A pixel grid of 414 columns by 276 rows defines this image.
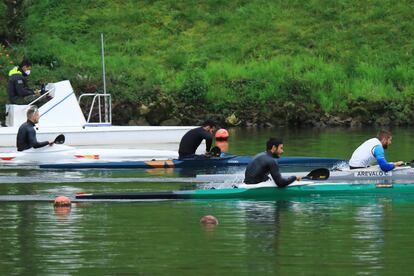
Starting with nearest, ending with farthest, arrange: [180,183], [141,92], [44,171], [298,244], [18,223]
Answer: [298,244] → [18,223] → [180,183] → [44,171] → [141,92]

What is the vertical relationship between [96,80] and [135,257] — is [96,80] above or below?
above

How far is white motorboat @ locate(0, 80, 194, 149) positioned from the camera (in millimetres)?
38406

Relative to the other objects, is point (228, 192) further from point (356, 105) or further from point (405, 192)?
point (356, 105)

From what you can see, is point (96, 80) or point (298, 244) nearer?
point (298, 244)

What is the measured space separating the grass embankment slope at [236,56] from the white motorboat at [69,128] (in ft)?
30.6

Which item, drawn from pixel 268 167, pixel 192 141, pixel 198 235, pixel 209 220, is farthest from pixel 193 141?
A: pixel 198 235

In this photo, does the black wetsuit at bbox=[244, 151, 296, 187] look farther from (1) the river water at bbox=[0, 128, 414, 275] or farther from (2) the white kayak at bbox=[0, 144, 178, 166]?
(2) the white kayak at bbox=[0, 144, 178, 166]

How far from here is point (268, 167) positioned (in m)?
24.8

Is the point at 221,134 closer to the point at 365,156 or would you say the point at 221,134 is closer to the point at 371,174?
the point at 365,156

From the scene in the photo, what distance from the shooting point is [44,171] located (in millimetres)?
31750

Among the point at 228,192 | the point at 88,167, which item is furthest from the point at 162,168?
the point at 228,192

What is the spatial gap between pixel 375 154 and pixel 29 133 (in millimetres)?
10715

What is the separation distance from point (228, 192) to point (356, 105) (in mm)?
26460

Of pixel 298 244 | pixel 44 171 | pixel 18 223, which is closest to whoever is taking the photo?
pixel 298 244
